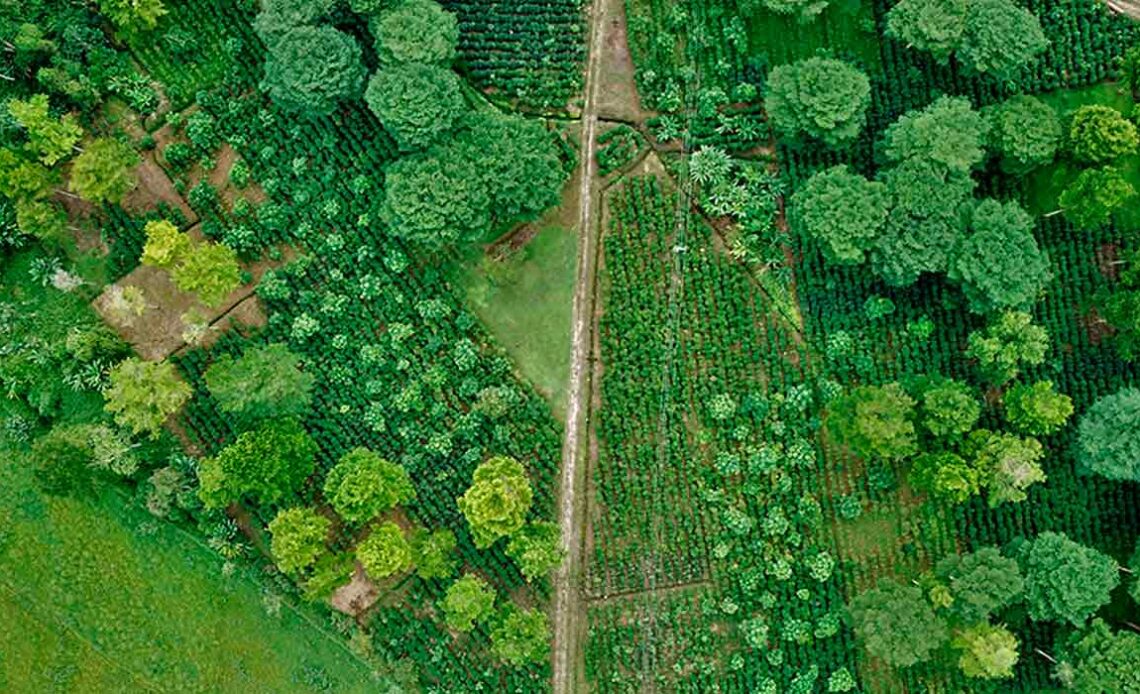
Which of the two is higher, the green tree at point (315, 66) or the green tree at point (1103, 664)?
the green tree at point (315, 66)


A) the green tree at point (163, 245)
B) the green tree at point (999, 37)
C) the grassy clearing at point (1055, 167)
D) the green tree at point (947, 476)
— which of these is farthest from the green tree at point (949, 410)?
the green tree at point (163, 245)

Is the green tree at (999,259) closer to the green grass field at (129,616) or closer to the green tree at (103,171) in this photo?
the green grass field at (129,616)

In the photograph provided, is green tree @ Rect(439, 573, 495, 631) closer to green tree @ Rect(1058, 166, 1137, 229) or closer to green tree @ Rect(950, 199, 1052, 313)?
green tree @ Rect(950, 199, 1052, 313)

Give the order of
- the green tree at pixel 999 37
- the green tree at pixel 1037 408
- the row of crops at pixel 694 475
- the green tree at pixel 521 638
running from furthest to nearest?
the row of crops at pixel 694 475 < the green tree at pixel 521 638 < the green tree at pixel 999 37 < the green tree at pixel 1037 408

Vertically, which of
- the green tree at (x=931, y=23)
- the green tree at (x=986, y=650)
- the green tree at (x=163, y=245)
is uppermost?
the green tree at (x=163, y=245)

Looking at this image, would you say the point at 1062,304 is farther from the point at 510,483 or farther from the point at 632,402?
the point at 510,483

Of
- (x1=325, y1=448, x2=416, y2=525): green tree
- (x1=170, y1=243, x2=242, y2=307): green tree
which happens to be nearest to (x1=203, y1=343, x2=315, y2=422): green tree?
(x1=170, y1=243, x2=242, y2=307): green tree

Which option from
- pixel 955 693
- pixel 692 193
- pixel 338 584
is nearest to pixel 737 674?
pixel 955 693
